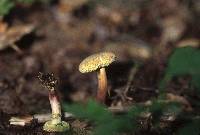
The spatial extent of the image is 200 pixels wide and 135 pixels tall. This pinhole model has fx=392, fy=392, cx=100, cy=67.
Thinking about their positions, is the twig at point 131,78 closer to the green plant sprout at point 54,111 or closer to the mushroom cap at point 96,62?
the mushroom cap at point 96,62

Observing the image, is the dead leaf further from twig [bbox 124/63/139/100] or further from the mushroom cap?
the mushroom cap

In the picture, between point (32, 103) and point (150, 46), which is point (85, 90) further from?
point (150, 46)

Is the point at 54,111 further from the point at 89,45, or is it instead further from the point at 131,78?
the point at 89,45

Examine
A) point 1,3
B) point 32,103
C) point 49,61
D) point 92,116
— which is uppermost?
point 1,3

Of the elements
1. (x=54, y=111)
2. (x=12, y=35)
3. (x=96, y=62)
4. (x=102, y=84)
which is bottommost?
(x=54, y=111)

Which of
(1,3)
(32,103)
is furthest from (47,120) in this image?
(1,3)

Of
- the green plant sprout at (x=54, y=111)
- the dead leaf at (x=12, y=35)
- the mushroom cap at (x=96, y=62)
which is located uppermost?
the dead leaf at (x=12, y=35)

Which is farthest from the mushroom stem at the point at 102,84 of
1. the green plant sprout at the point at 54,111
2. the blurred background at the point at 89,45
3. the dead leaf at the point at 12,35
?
the dead leaf at the point at 12,35

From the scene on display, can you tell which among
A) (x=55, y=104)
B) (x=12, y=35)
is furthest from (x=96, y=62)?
(x=12, y=35)
